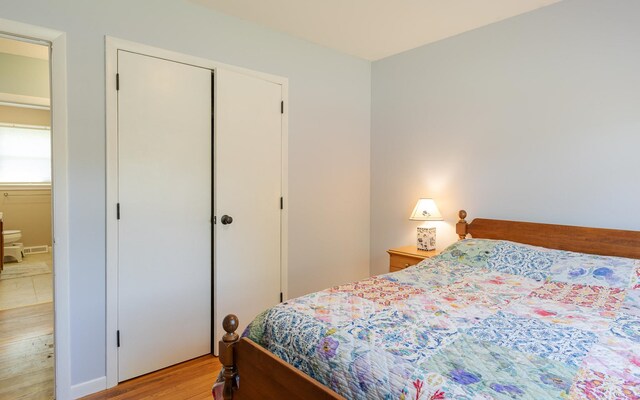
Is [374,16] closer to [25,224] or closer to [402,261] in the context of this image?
[402,261]

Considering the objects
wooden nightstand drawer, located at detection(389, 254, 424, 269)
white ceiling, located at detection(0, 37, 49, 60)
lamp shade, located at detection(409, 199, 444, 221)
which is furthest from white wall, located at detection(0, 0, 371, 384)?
white ceiling, located at detection(0, 37, 49, 60)

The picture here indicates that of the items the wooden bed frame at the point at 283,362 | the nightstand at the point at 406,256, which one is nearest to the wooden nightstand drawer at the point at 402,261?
the nightstand at the point at 406,256

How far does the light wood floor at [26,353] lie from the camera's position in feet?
6.95

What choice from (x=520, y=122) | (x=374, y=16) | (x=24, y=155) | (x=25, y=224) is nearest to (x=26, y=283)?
(x=25, y=224)

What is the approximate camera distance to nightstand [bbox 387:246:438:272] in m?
2.88

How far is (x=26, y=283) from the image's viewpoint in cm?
418

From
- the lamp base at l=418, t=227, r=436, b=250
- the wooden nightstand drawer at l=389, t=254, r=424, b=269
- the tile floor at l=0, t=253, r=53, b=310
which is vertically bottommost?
the tile floor at l=0, t=253, r=53, b=310

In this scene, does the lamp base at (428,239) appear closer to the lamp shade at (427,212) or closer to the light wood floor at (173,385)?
the lamp shade at (427,212)

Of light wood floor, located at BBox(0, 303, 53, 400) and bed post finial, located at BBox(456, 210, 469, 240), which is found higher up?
bed post finial, located at BBox(456, 210, 469, 240)

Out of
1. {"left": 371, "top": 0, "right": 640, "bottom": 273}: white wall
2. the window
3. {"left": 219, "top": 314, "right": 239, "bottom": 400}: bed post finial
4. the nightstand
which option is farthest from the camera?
the window

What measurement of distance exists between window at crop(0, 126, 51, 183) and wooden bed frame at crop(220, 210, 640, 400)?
230 inches

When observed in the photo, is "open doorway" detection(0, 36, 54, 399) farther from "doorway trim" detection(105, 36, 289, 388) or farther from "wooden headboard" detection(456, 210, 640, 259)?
"wooden headboard" detection(456, 210, 640, 259)

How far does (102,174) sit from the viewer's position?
7.03 ft

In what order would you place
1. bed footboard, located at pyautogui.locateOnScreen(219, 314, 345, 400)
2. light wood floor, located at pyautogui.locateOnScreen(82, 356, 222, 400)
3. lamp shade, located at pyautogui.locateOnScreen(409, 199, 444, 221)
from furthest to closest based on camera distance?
lamp shade, located at pyautogui.locateOnScreen(409, 199, 444, 221) → light wood floor, located at pyautogui.locateOnScreen(82, 356, 222, 400) → bed footboard, located at pyautogui.locateOnScreen(219, 314, 345, 400)
